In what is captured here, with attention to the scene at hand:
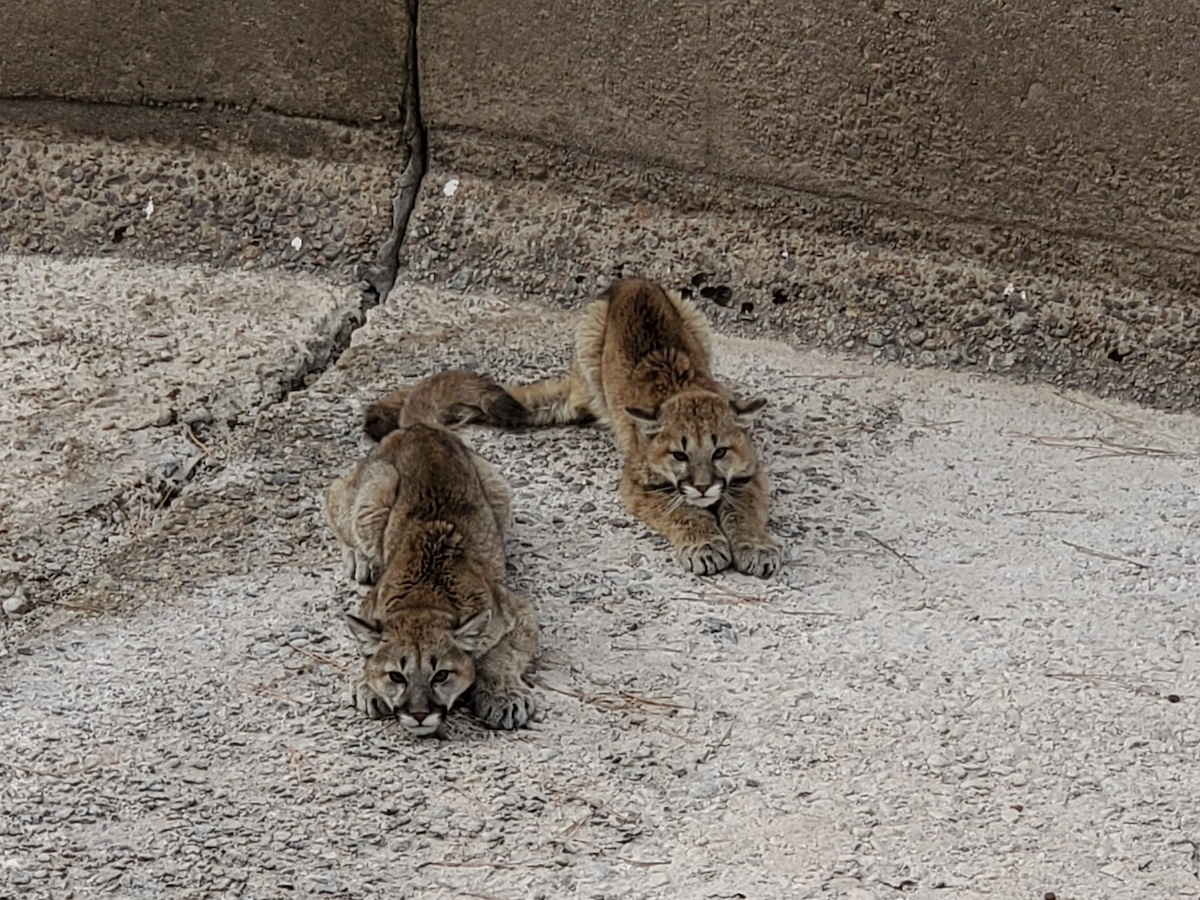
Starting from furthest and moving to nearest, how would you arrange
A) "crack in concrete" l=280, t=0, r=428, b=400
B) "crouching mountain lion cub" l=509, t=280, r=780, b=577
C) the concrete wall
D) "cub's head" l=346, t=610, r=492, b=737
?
"crack in concrete" l=280, t=0, r=428, b=400
the concrete wall
"crouching mountain lion cub" l=509, t=280, r=780, b=577
"cub's head" l=346, t=610, r=492, b=737

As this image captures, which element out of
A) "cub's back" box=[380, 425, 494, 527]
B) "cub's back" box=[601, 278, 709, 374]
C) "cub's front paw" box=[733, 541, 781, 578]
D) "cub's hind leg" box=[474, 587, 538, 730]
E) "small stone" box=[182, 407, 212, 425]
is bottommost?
"cub's hind leg" box=[474, 587, 538, 730]

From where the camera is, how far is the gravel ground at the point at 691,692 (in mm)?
4805

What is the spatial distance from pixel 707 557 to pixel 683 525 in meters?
0.21

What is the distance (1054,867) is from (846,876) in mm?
549

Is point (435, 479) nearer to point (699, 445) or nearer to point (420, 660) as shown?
point (420, 660)

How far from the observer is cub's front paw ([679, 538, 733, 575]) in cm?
631

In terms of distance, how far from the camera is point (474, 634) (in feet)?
17.8

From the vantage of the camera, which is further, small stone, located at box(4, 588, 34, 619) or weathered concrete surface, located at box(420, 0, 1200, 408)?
weathered concrete surface, located at box(420, 0, 1200, 408)

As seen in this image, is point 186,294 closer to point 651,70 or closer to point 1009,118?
point 651,70

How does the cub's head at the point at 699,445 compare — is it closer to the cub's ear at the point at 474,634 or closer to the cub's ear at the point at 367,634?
the cub's ear at the point at 474,634

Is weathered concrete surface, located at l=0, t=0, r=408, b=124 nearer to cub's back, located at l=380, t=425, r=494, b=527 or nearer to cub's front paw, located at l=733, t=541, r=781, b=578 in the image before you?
cub's back, located at l=380, t=425, r=494, b=527

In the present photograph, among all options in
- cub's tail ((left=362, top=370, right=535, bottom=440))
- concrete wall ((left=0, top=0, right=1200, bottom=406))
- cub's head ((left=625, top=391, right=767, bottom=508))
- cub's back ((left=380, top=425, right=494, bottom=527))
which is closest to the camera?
cub's back ((left=380, top=425, right=494, bottom=527))

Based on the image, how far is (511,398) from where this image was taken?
720 centimetres

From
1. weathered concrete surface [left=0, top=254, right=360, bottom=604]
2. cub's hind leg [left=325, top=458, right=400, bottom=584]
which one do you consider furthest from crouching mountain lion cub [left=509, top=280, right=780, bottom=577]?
weathered concrete surface [left=0, top=254, right=360, bottom=604]
